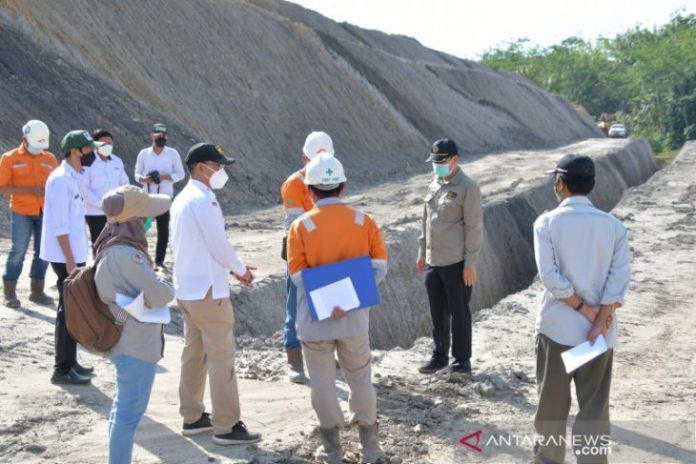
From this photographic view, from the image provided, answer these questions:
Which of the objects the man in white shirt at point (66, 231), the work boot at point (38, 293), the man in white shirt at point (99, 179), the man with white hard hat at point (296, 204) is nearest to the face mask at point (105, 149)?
the man in white shirt at point (99, 179)

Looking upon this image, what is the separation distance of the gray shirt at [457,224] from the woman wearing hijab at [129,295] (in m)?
3.14

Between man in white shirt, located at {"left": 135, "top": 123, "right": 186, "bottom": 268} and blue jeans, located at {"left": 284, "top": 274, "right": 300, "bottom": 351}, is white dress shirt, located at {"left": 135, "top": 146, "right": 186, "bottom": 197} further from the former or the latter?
blue jeans, located at {"left": 284, "top": 274, "right": 300, "bottom": 351}

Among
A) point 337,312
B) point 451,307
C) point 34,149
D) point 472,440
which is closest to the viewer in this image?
point 337,312

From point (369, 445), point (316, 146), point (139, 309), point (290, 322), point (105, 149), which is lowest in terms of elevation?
point (369, 445)

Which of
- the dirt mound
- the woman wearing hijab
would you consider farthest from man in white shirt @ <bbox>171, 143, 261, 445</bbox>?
the dirt mound

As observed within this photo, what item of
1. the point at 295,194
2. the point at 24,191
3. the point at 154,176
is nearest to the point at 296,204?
the point at 295,194

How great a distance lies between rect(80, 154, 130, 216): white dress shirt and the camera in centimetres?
1016

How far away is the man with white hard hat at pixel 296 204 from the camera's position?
773 centimetres

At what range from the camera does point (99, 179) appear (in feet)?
33.6

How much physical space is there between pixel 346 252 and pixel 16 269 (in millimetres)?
5259

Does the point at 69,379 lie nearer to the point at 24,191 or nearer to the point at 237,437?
the point at 237,437

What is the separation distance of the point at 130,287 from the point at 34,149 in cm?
496

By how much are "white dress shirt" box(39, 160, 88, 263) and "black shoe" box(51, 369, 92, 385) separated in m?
0.94

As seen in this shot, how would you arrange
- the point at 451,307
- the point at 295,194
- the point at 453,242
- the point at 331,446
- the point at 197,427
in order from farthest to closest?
1. the point at 451,307
2. the point at 453,242
3. the point at 295,194
4. the point at 197,427
5. the point at 331,446
